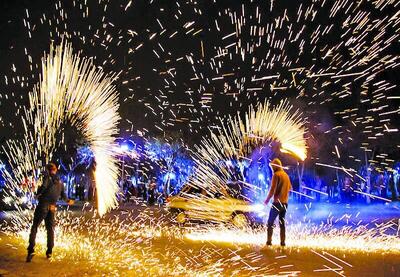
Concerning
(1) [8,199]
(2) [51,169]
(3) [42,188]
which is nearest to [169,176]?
(1) [8,199]

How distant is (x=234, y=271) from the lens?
24.4 ft

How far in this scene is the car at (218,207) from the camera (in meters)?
15.0

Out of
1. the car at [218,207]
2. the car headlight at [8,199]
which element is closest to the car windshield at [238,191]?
the car at [218,207]

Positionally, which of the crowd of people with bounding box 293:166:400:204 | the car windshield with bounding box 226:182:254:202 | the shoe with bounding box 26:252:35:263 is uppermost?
the crowd of people with bounding box 293:166:400:204

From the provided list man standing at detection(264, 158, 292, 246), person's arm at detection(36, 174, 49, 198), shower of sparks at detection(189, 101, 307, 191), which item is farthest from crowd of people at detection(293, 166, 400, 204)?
person's arm at detection(36, 174, 49, 198)

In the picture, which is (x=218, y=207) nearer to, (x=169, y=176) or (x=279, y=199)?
(x=279, y=199)

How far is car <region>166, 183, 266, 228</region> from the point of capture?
15047 millimetres

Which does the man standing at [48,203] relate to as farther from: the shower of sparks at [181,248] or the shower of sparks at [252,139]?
the shower of sparks at [252,139]

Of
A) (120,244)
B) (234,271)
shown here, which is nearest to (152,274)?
(234,271)

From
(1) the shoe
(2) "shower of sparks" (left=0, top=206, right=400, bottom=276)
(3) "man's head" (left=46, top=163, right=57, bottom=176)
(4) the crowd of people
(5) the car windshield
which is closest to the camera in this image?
(2) "shower of sparks" (left=0, top=206, right=400, bottom=276)

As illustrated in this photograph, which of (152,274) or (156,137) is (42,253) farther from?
(156,137)

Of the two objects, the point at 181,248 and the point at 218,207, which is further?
the point at 218,207

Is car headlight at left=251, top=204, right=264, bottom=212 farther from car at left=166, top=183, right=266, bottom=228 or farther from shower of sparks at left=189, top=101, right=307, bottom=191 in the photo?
shower of sparks at left=189, top=101, right=307, bottom=191

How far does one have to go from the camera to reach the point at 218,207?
1536 cm
